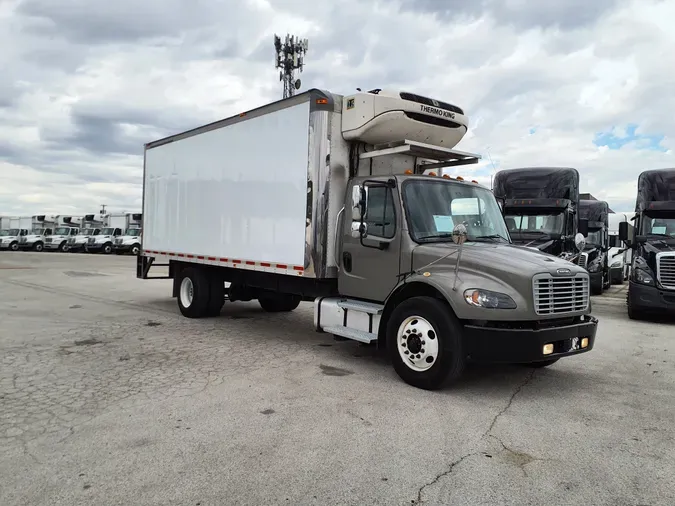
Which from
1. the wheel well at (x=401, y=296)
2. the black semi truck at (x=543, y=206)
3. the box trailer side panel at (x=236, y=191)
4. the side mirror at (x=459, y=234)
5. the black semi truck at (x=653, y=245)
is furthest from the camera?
the black semi truck at (x=543, y=206)

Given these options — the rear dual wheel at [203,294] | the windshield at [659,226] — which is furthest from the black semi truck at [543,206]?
the rear dual wheel at [203,294]

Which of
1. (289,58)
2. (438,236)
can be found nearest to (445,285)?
(438,236)

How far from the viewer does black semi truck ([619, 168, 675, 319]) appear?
1020 cm

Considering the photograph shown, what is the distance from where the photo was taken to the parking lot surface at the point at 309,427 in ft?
11.1

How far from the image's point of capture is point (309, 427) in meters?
4.43

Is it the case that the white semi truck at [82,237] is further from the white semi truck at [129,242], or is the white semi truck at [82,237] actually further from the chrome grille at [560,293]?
the chrome grille at [560,293]

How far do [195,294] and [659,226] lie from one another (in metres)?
9.55

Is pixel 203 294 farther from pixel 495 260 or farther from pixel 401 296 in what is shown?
pixel 495 260

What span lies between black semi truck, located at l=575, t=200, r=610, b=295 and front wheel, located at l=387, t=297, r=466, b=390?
10.8 metres

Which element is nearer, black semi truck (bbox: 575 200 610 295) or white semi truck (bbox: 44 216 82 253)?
black semi truck (bbox: 575 200 610 295)

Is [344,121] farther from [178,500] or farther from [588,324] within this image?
[178,500]

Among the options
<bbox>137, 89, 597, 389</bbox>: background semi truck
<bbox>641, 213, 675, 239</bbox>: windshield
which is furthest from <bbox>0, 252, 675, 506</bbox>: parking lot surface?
<bbox>641, 213, 675, 239</bbox>: windshield

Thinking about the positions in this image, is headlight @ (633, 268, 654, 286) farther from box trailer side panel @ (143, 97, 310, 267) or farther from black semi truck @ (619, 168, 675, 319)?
box trailer side panel @ (143, 97, 310, 267)

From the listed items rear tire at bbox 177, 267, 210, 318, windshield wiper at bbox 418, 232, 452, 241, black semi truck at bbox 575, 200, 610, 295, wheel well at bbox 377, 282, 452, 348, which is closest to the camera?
wheel well at bbox 377, 282, 452, 348
